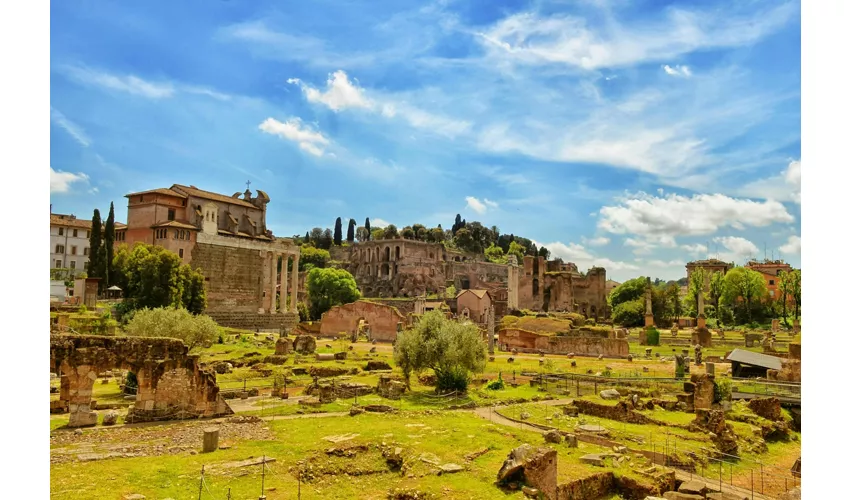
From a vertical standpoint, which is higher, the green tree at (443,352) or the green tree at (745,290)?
the green tree at (745,290)

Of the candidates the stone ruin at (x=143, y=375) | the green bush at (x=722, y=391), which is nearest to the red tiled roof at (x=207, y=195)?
the stone ruin at (x=143, y=375)

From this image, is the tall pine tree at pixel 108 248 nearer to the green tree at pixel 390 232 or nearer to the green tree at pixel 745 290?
the green tree at pixel 745 290

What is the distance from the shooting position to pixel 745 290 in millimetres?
59469

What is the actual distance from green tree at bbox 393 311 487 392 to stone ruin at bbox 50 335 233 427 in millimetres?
8346

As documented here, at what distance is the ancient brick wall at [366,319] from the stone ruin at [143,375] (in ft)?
103

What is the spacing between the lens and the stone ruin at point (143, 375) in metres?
14.7

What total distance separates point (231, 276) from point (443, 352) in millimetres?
31591

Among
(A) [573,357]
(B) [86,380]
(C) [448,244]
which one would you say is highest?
(C) [448,244]

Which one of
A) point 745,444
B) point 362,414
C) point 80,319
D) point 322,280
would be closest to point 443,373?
point 362,414

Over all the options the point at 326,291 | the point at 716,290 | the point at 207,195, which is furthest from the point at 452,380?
the point at 716,290

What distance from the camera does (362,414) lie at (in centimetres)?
1705

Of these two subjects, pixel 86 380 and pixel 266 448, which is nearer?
pixel 266 448

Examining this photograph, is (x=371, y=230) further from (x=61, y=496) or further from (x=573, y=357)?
(x=61, y=496)

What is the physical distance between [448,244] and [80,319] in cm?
10159
